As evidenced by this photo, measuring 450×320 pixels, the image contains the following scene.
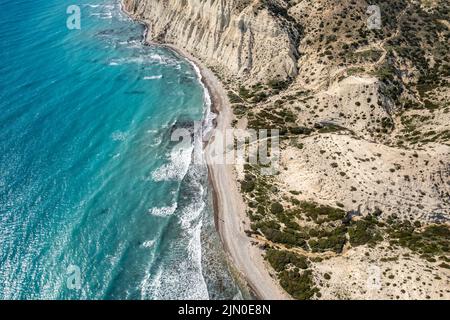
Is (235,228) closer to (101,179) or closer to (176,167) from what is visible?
(176,167)

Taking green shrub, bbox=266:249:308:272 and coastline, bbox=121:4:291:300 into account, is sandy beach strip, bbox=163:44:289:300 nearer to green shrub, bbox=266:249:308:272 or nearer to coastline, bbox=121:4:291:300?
coastline, bbox=121:4:291:300

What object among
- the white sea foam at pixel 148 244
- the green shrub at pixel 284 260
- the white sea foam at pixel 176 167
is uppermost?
the white sea foam at pixel 176 167

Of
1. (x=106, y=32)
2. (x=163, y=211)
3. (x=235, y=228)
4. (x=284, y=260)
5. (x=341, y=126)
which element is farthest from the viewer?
(x=106, y=32)

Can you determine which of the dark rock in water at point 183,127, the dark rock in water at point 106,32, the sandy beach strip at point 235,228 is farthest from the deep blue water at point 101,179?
the dark rock in water at point 106,32

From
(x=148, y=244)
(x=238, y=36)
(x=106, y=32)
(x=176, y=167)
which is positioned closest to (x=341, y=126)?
(x=176, y=167)

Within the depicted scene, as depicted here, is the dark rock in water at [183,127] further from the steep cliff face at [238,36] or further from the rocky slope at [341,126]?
the steep cliff face at [238,36]

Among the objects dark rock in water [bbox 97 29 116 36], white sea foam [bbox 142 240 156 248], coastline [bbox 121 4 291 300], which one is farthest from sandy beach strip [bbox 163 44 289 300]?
dark rock in water [bbox 97 29 116 36]
